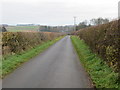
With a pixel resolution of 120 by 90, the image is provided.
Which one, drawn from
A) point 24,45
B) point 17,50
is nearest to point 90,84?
point 17,50

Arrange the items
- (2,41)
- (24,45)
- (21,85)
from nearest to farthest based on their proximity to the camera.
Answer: (21,85) → (2,41) → (24,45)

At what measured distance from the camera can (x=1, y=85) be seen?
20.6 feet

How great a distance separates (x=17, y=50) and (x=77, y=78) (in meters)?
8.80

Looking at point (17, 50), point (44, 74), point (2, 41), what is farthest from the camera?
point (17, 50)

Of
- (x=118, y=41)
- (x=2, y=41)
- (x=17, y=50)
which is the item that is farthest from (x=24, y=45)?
(x=118, y=41)

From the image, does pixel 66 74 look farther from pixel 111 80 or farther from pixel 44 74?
pixel 111 80

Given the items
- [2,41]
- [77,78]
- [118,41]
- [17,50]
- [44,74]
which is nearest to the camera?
[118,41]

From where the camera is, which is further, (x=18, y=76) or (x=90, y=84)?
(x=18, y=76)

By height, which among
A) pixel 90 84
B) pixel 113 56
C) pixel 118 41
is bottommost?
pixel 90 84

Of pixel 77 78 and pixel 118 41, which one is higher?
pixel 118 41

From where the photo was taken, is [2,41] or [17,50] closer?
[2,41]

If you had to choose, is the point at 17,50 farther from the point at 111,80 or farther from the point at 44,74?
the point at 111,80

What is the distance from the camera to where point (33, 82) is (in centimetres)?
656

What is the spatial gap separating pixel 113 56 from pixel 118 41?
2.87 feet
